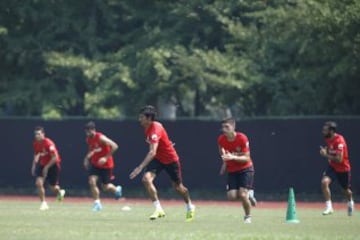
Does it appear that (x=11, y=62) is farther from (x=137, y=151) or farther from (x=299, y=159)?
(x=299, y=159)

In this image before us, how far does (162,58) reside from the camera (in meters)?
40.7

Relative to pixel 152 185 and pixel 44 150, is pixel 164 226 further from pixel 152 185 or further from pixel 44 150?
pixel 44 150

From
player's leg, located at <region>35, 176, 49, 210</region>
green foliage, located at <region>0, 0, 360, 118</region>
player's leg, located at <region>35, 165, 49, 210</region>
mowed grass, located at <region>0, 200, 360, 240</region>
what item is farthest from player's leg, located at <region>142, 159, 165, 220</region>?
green foliage, located at <region>0, 0, 360, 118</region>

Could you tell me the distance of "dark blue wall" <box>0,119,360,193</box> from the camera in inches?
1409

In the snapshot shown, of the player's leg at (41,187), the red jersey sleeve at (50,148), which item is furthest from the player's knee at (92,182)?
the red jersey sleeve at (50,148)

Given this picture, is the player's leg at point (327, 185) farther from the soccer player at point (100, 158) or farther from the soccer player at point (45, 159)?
the soccer player at point (45, 159)

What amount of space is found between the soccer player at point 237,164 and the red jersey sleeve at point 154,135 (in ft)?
4.13

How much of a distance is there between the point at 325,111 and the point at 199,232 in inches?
773

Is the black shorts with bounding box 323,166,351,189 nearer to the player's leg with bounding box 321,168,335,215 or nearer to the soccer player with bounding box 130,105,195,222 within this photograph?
the player's leg with bounding box 321,168,335,215

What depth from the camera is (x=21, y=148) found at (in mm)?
38688

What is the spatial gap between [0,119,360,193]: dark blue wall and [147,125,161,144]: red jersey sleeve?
44.1 ft

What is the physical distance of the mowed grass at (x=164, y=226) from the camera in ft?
59.2

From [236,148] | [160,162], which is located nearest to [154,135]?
[160,162]

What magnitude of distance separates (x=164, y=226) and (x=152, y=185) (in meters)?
2.08
